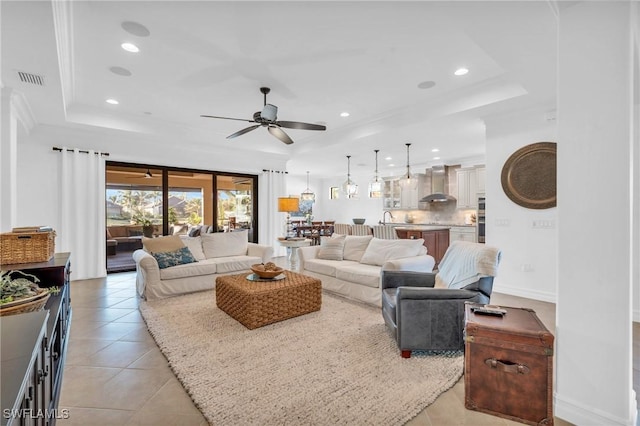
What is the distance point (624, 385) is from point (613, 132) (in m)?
1.39

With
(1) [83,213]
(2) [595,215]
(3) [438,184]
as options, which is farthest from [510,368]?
(3) [438,184]

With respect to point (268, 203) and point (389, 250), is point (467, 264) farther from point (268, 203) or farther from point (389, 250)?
point (268, 203)

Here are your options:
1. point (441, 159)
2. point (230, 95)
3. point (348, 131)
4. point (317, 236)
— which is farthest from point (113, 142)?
point (441, 159)

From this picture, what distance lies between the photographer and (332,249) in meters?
4.92

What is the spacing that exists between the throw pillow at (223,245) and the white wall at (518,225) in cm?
408

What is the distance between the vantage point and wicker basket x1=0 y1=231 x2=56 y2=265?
2.63m

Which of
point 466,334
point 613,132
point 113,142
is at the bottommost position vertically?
point 466,334

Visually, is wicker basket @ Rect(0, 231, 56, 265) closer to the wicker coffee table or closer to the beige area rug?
the beige area rug

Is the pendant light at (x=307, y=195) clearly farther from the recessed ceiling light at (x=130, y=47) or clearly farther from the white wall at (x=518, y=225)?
the recessed ceiling light at (x=130, y=47)

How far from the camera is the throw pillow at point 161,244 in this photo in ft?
15.1

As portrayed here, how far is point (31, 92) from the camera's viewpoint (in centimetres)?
373

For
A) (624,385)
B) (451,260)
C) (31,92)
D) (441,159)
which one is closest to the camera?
(624,385)

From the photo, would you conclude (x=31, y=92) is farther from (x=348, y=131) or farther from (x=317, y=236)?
(x=317, y=236)

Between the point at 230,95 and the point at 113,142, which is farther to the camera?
the point at 113,142
